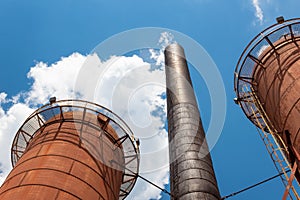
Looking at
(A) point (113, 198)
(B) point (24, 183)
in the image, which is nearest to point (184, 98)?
(A) point (113, 198)

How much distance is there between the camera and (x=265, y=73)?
11633 mm

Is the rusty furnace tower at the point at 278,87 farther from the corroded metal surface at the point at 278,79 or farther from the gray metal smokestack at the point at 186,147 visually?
the gray metal smokestack at the point at 186,147

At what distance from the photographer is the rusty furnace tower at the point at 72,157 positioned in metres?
9.03

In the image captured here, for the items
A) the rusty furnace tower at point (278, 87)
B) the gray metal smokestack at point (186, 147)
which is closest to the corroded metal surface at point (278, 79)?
the rusty furnace tower at point (278, 87)

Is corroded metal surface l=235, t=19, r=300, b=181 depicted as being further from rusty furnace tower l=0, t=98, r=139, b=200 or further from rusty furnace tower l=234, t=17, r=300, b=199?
rusty furnace tower l=0, t=98, r=139, b=200

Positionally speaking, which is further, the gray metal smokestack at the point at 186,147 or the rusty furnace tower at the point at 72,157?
the gray metal smokestack at the point at 186,147

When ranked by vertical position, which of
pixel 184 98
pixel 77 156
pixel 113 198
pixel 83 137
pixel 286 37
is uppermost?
pixel 184 98

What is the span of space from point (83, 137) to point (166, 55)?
18639 millimetres

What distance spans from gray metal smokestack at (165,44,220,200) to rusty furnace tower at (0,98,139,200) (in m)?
2.40

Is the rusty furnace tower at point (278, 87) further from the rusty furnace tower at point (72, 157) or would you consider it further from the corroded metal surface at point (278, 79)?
the rusty furnace tower at point (72, 157)

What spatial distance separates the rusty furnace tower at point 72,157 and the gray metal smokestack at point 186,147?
7.87 ft

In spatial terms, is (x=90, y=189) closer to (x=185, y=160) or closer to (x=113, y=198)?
(x=113, y=198)

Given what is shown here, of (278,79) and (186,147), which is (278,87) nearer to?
(278,79)

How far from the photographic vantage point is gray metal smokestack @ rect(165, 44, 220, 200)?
14016 mm
